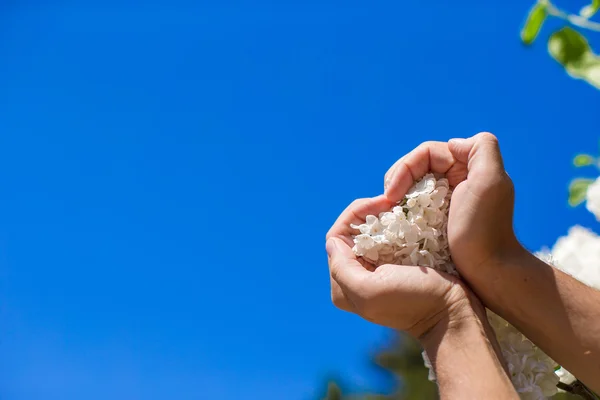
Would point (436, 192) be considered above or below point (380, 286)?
above

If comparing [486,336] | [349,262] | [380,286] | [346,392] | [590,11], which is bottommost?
[486,336]

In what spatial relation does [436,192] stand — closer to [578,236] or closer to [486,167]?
[486,167]

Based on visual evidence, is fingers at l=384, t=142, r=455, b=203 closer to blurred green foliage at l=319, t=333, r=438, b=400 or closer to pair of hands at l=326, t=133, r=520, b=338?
pair of hands at l=326, t=133, r=520, b=338

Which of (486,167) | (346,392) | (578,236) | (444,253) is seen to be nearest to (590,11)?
(486,167)

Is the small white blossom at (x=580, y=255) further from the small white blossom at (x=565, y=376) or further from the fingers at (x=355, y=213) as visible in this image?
the fingers at (x=355, y=213)

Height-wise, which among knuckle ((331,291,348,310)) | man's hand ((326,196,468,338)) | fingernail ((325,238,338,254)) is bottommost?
man's hand ((326,196,468,338))

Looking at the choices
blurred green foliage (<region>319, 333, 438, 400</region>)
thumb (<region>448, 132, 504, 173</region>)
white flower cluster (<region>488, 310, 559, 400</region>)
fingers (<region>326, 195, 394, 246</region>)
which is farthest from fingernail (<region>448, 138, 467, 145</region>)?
blurred green foliage (<region>319, 333, 438, 400</region>)

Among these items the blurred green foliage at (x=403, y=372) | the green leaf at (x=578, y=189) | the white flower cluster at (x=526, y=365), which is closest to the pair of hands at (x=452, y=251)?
the white flower cluster at (x=526, y=365)
